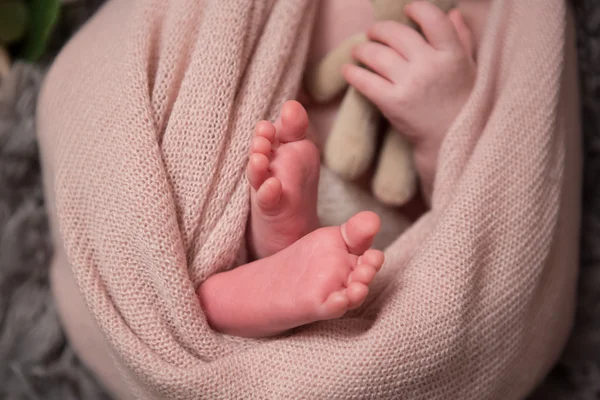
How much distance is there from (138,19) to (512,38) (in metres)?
0.47

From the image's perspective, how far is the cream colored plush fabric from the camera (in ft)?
1.84

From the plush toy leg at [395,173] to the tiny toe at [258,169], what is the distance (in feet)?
0.88

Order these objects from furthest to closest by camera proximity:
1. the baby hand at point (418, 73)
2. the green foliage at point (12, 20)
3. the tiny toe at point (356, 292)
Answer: the green foliage at point (12, 20), the baby hand at point (418, 73), the tiny toe at point (356, 292)

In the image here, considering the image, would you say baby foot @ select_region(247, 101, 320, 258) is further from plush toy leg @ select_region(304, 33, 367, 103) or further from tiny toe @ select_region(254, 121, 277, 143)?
plush toy leg @ select_region(304, 33, 367, 103)

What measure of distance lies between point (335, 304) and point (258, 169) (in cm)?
14

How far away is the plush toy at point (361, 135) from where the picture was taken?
727 mm

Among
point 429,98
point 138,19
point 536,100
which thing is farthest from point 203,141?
point 536,100

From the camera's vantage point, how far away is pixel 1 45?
1003 mm

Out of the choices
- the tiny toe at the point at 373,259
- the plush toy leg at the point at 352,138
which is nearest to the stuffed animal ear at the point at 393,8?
the plush toy leg at the point at 352,138

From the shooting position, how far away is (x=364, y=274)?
0.48m

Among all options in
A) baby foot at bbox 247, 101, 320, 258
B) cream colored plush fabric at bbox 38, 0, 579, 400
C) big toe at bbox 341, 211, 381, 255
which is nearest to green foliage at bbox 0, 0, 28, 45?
cream colored plush fabric at bbox 38, 0, 579, 400

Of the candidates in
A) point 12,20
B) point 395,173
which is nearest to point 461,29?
point 395,173

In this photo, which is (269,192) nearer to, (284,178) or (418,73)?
(284,178)

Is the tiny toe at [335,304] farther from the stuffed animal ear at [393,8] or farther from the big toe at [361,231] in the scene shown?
the stuffed animal ear at [393,8]
